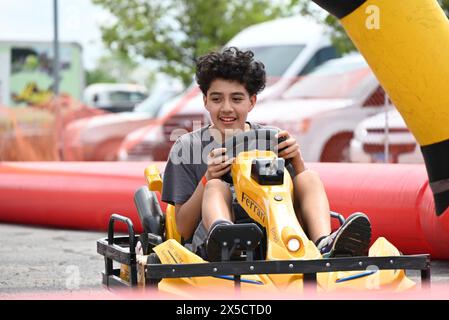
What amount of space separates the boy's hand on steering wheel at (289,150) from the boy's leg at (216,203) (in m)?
0.34

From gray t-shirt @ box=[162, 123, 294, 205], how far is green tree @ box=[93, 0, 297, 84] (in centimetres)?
2402

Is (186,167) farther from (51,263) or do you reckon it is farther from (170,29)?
(170,29)

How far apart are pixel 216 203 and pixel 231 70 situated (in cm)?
82

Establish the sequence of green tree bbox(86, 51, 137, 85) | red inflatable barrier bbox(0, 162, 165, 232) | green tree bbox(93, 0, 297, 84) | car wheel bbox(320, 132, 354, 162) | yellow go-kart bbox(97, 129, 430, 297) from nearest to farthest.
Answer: yellow go-kart bbox(97, 129, 430, 297)
red inflatable barrier bbox(0, 162, 165, 232)
car wheel bbox(320, 132, 354, 162)
green tree bbox(93, 0, 297, 84)
green tree bbox(86, 51, 137, 85)

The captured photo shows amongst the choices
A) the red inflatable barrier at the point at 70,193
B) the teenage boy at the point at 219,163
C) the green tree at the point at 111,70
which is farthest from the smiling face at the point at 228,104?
the green tree at the point at 111,70

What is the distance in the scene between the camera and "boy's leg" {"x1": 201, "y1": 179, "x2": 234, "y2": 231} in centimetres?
515

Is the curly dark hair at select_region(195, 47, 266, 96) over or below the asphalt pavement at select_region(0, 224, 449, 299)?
over

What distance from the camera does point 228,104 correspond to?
5590 mm

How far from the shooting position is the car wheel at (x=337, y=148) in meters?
12.4

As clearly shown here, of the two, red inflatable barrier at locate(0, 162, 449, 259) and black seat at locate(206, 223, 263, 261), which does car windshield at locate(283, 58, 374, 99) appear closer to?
red inflatable barrier at locate(0, 162, 449, 259)

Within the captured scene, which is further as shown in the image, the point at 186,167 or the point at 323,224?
the point at 186,167

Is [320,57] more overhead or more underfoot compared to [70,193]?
more overhead

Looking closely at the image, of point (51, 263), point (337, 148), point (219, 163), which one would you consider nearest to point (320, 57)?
point (337, 148)

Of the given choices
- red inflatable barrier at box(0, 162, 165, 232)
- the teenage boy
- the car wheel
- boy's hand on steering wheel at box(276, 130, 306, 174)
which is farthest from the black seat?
the car wheel
